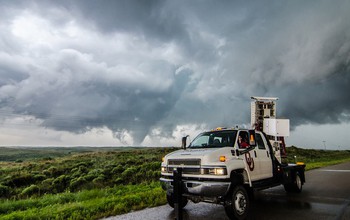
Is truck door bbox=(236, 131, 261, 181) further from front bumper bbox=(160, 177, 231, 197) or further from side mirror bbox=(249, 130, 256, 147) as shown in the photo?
front bumper bbox=(160, 177, 231, 197)

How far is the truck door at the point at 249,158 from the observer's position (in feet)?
24.7

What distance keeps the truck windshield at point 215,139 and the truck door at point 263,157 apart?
95 centimetres

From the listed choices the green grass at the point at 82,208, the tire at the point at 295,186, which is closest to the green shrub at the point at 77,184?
the green grass at the point at 82,208

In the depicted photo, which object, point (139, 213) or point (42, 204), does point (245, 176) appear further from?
point (42, 204)

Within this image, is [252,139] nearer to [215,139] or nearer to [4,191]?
[215,139]

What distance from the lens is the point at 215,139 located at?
26.6ft

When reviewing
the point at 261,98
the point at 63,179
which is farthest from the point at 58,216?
the point at 63,179

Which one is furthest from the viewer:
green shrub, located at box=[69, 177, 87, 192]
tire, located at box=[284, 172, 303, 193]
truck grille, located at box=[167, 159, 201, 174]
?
green shrub, located at box=[69, 177, 87, 192]

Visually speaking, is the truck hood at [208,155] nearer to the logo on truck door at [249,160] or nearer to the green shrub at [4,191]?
the logo on truck door at [249,160]

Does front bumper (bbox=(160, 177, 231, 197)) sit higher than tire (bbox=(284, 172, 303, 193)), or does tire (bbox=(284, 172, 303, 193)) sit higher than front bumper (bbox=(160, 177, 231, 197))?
front bumper (bbox=(160, 177, 231, 197))

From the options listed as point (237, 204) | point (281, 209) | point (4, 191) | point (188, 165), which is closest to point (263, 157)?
point (281, 209)

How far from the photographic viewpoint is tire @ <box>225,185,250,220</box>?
6.49 metres

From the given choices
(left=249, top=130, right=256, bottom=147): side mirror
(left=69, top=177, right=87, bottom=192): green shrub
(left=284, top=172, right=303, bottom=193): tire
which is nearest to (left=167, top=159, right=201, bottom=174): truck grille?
(left=249, top=130, right=256, bottom=147): side mirror

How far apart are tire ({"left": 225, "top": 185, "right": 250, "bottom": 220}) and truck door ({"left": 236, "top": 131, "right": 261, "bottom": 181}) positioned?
31.8 inches
